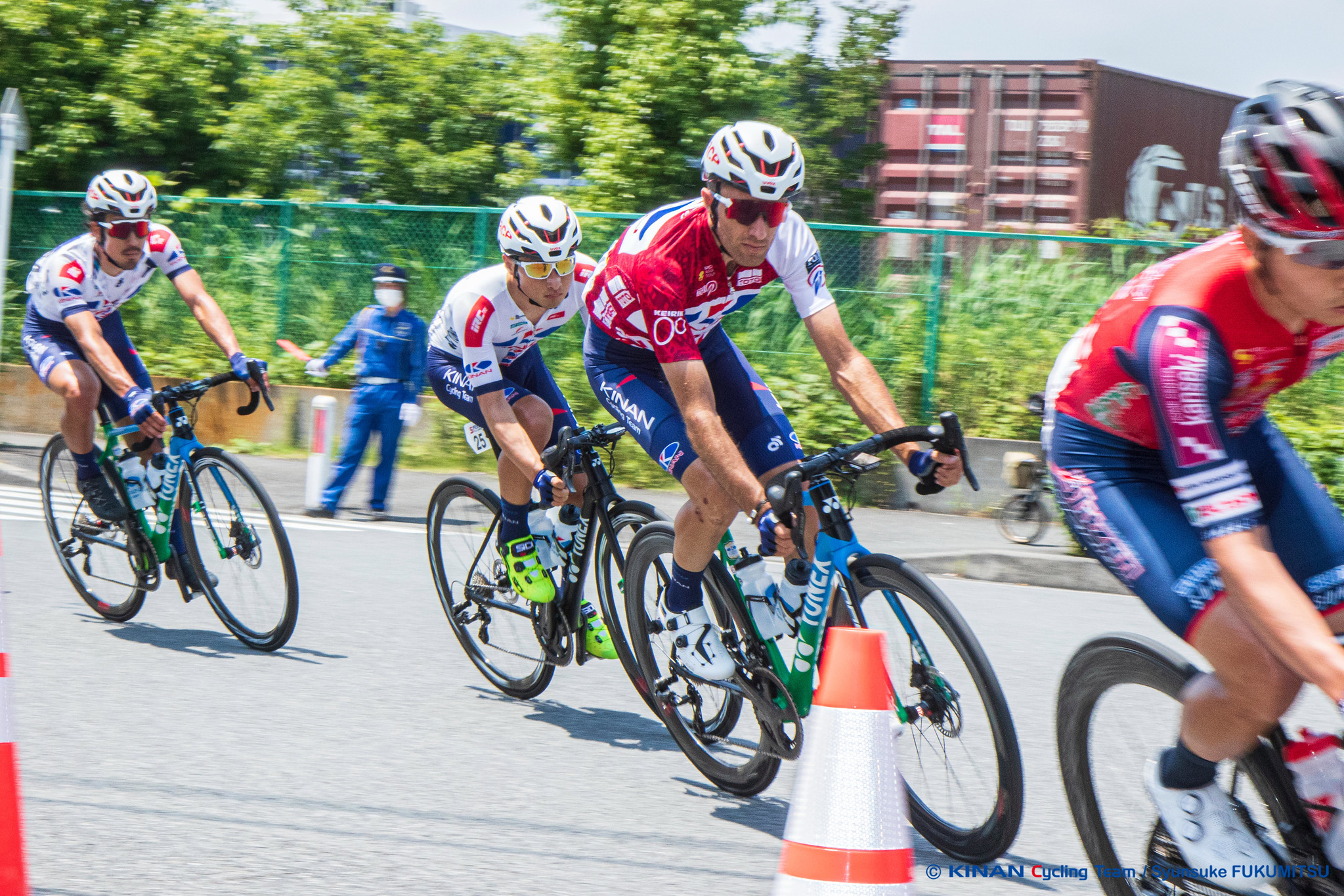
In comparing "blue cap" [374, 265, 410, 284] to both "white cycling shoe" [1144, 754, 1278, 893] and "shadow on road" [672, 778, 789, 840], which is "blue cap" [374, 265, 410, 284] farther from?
"white cycling shoe" [1144, 754, 1278, 893]

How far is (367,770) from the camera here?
459 cm

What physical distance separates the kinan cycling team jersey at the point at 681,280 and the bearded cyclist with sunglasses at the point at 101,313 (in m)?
2.49

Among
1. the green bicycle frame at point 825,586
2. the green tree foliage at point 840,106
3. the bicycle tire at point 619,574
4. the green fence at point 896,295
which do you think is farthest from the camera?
the green tree foliage at point 840,106

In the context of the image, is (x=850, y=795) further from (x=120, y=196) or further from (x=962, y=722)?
(x=120, y=196)

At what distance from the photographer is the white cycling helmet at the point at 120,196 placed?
638 centimetres

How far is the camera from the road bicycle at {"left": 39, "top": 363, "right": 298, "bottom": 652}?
6.13 m

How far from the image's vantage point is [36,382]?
14.8 metres

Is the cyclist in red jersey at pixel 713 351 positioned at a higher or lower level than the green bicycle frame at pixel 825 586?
higher

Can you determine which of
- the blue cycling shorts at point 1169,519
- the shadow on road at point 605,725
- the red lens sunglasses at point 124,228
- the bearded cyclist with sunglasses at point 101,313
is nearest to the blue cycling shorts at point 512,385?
the bearded cyclist with sunglasses at point 101,313

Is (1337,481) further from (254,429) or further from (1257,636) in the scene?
(254,429)

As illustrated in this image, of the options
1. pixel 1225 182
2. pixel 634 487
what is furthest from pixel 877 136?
pixel 1225 182

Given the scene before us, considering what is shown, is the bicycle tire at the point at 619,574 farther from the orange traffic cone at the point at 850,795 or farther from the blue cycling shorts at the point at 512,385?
the orange traffic cone at the point at 850,795

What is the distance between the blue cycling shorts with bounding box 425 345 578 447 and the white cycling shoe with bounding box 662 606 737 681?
1389mm

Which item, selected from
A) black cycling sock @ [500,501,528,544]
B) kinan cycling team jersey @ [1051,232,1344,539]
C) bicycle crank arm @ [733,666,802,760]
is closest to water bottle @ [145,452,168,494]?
black cycling sock @ [500,501,528,544]
